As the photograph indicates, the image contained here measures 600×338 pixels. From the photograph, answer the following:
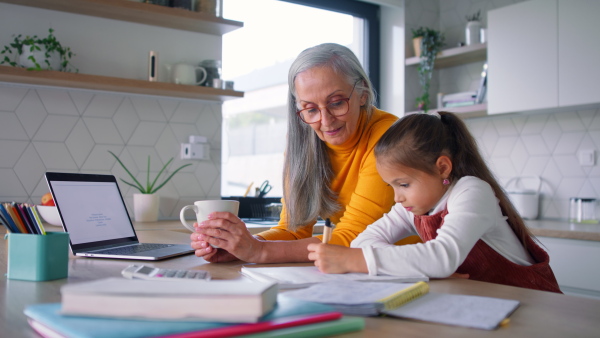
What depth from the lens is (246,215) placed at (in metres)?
2.95

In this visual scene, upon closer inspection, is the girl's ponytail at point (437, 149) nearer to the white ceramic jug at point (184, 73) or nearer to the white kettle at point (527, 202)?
the white ceramic jug at point (184, 73)

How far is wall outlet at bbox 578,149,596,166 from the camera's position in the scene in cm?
314

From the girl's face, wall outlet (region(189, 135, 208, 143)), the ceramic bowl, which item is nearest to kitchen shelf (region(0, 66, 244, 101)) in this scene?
wall outlet (region(189, 135, 208, 143))

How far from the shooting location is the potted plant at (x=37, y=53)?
2.38 meters

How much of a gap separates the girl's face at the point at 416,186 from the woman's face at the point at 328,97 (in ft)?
0.91

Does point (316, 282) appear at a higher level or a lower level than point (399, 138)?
lower

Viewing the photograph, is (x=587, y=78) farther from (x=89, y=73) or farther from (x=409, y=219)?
(x=89, y=73)

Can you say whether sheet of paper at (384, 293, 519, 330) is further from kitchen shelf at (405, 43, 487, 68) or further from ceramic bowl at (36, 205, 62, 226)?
kitchen shelf at (405, 43, 487, 68)

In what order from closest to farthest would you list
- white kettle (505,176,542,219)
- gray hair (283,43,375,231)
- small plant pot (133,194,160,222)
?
gray hair (283,43,375,231)
small plant pot (133,194,160,222)
white kettle (505,176,542,219)

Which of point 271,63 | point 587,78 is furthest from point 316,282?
point 271,63

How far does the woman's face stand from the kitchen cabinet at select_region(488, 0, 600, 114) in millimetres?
1806

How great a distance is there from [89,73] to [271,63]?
123 cm

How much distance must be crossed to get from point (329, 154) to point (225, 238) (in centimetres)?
63

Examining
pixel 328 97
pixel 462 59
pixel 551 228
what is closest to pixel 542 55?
pixel 462 59
